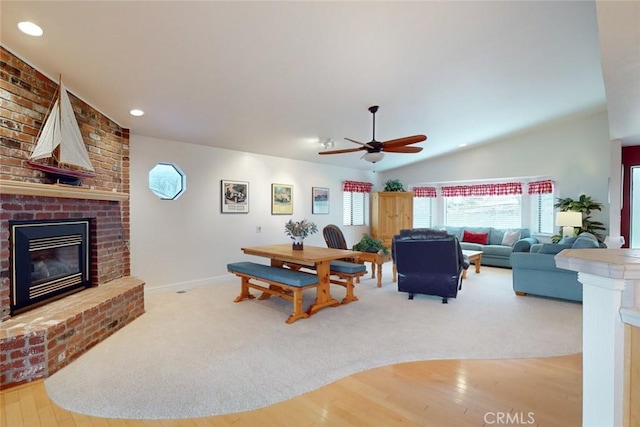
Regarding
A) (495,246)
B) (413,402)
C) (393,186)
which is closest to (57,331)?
(413,402)

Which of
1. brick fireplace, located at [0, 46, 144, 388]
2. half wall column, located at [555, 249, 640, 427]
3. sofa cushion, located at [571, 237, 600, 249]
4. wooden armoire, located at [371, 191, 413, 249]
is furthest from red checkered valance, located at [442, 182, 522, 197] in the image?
brick fireplace, located at [0, 46, 144, 388]

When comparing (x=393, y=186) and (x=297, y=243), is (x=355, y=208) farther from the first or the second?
(x=297, y=243)

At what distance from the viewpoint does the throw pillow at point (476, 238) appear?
7.23 metres

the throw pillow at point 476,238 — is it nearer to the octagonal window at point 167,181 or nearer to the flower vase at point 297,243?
the flower vase at point 297,243

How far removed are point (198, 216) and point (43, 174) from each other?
7.64 feet

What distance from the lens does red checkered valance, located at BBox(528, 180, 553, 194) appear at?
6.59 m

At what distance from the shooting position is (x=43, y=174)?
9.05ft

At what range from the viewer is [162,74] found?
114 inches

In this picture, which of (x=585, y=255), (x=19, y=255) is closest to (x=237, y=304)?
(x=19, y=255)

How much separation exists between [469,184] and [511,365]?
6193 mm

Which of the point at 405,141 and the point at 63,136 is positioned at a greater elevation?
the point at 405,141

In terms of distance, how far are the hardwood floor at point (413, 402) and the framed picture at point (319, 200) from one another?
15.5 feet

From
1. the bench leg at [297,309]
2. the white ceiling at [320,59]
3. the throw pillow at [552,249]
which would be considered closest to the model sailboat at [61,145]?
the white ceiling at [320,59]

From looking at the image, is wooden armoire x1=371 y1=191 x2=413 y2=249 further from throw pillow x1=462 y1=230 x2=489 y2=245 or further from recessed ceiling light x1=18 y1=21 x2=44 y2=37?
recessed ceiling light x1=18 y1=21 x2=44 y2=37
